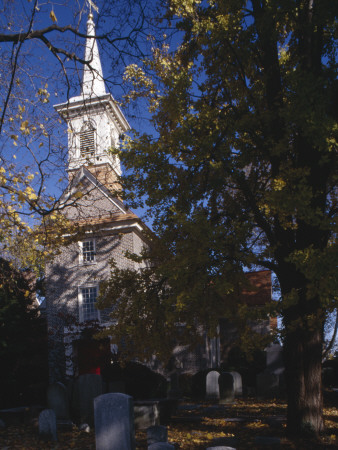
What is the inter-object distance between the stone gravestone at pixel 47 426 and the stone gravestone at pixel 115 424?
4.02 meters

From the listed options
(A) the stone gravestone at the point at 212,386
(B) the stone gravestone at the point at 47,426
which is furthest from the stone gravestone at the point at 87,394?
(A) the stone gravestone at the point at 212,386

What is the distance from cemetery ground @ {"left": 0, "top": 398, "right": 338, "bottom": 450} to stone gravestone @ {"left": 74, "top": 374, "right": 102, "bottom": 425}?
670 mm

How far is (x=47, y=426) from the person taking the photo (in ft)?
31.7

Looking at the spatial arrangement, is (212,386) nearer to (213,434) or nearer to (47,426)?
(213,434)

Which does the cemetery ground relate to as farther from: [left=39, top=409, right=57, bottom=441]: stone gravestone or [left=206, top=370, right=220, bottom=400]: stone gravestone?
[left=206, top=370, right=220, bottom=400]: stone gravestone

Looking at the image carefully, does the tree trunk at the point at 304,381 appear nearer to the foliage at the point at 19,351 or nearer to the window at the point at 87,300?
the foliage at the point at 19,351

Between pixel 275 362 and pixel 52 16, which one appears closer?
pixel 52 16

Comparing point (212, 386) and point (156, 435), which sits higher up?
point (156, 435)

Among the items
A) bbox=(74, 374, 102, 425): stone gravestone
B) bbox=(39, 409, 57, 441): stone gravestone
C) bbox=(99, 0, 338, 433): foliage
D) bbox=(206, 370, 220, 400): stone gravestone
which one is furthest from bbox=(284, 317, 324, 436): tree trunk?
bbox=(206, 370, 220, 400): stone gravestone

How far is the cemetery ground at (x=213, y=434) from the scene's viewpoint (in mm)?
8703

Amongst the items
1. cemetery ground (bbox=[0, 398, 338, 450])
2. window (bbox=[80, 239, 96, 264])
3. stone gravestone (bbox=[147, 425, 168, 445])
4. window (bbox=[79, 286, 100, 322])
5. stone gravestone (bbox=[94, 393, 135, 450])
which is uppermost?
window (bbox=[80, 239, 96, 264])

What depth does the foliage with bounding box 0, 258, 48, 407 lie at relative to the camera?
14758 mm

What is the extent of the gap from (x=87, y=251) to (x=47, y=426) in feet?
45.6

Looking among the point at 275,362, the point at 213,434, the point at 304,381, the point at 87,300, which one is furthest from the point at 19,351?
the point at 275,362
